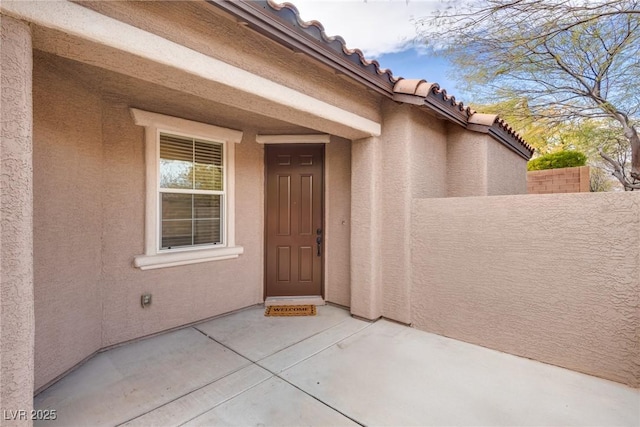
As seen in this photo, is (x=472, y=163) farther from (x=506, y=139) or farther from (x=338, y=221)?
(x=338, y=221)

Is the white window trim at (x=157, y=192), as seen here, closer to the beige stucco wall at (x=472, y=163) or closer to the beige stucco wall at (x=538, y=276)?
the beige stucco wall at (x=538, y=276)

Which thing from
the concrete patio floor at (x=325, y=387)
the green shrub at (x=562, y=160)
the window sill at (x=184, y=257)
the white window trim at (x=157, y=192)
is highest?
the green shrub at (x=562, y=160)

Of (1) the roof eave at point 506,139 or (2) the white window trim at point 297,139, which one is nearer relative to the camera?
(1) the roof eave at point 506,139

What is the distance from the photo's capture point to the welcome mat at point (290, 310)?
5.23 m

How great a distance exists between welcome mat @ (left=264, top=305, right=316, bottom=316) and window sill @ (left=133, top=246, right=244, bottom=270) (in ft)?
4.13

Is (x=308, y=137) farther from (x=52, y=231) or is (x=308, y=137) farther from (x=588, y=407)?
(x=588, y=407)

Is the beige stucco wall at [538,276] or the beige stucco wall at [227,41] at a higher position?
the beige stucco wall at [227,41]

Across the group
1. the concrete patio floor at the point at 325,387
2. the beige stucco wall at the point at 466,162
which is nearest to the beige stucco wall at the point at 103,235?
the concrete patio floor at the point at 325,387

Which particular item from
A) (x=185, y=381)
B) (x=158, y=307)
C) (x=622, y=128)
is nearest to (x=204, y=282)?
(x=158, y=307)

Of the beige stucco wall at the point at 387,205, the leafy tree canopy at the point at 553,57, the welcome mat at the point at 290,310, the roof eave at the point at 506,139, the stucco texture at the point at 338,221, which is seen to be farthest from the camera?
the stucco texture at the point at 338,221

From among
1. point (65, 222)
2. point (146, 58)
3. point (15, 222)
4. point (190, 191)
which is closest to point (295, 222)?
point (190, 191)

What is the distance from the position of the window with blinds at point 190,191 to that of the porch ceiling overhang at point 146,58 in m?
1.92

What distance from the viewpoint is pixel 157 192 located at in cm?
438

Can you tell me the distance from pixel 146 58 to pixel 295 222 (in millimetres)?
3964
